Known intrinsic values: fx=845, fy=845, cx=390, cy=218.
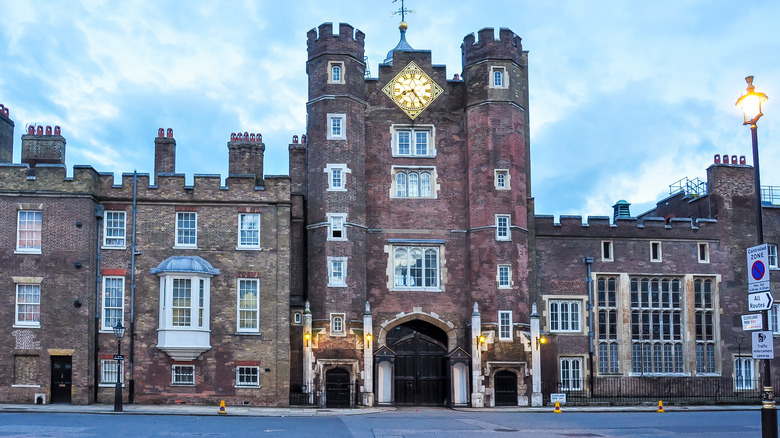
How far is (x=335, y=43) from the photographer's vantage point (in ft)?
136

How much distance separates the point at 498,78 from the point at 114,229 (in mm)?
19755

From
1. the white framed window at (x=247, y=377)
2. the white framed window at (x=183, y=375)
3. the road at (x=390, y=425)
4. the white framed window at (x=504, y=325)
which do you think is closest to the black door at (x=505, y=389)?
the white framed window at (x=504, y=325)

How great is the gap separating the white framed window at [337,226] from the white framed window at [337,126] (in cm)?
381

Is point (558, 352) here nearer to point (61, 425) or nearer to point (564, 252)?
point (564, 252)

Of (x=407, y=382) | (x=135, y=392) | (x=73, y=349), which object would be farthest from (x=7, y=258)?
(x=407, y=382)

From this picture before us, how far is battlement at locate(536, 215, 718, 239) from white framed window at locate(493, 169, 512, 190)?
11.7 feet

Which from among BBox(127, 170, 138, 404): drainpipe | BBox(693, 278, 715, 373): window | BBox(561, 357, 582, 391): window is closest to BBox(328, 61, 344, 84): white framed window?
BBox(127, 170, 138, 404): drainpipe

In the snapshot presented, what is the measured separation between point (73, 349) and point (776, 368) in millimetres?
35033

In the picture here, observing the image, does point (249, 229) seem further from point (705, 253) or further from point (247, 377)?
point (705, 253)

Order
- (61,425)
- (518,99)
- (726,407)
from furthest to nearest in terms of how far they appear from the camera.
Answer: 1. (518,99)
2. (726,407)
3. (61,425)

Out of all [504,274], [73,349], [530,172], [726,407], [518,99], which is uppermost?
[518,99]

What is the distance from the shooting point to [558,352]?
4306cm

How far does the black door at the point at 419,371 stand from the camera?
40.3 meters

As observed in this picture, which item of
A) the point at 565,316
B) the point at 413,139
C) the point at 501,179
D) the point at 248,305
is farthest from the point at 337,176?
the point at 565,316
